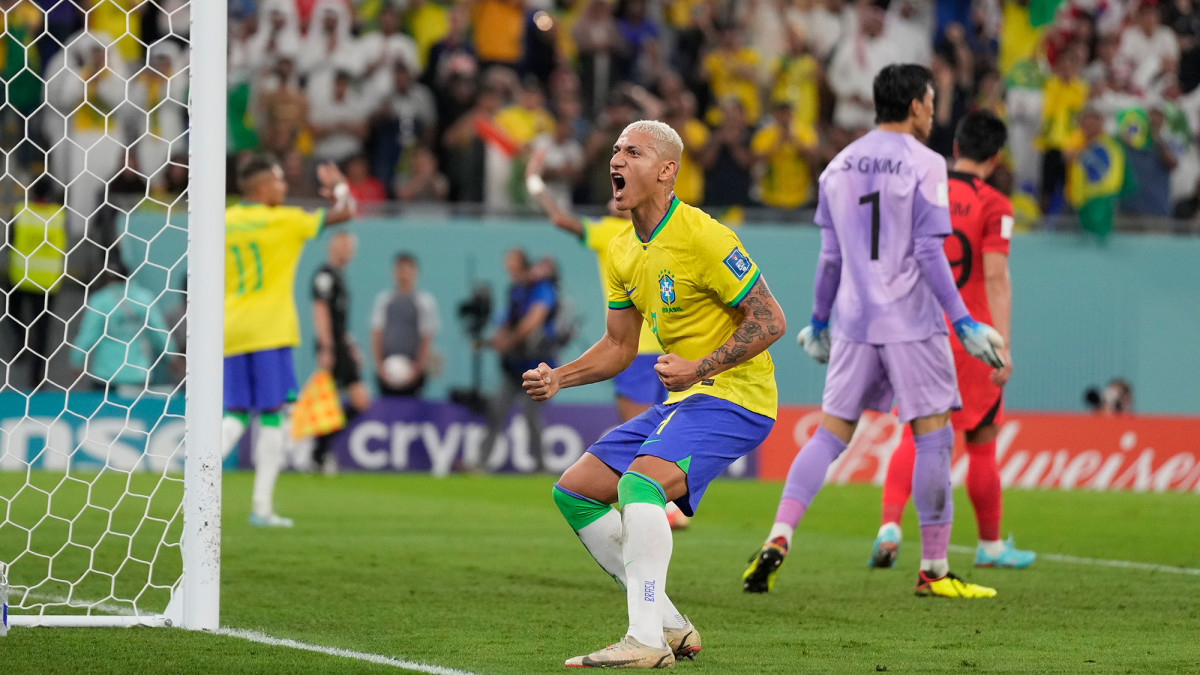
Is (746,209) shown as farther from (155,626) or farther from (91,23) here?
(155,626)

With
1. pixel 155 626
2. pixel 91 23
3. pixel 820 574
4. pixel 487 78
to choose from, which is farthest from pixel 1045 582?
pixel 91 23

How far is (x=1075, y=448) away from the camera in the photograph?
1566 centimetres

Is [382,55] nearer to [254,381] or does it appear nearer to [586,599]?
[254,381]

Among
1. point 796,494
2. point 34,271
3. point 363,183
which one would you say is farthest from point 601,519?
point 363,183

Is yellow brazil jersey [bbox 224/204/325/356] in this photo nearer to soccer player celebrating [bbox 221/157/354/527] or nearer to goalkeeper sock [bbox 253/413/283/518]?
soccer player celebrating [bbox 221/157/354/527]

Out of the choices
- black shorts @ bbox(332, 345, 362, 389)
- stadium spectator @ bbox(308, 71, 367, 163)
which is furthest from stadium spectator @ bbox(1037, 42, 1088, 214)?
black shorts @ bbox(332, 345, 362, 389)

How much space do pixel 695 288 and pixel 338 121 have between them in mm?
11585

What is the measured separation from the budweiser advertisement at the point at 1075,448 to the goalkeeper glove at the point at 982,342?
8.62 metres

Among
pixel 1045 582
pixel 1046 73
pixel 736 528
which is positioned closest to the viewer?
pixel 1045 582

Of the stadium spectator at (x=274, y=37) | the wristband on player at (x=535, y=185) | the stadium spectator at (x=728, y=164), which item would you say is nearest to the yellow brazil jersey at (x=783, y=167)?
the stadium spectator at (x=728, y=164)

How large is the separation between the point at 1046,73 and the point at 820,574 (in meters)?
11.2

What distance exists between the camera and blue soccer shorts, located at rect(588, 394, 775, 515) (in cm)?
513

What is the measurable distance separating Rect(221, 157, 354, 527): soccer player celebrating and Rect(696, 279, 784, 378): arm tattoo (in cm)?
506

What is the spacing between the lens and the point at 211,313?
5664 mm
